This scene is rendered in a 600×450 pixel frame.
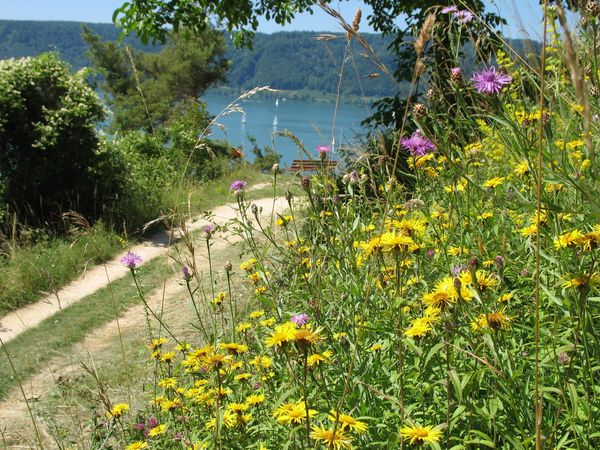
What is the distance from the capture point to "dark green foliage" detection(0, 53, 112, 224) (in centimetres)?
835

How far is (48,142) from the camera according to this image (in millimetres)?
8438

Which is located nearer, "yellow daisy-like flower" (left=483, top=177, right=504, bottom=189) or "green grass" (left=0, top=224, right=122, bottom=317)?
"yellow daisy-like flower" (left=483, top=177, right=504, bottom=189)

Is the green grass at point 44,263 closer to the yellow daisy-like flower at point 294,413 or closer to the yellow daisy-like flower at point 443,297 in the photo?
the yellow daisy-like flower at point 294,413

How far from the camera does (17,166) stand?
8.39m

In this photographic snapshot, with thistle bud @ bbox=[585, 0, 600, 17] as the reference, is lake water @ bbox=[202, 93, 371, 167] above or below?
below

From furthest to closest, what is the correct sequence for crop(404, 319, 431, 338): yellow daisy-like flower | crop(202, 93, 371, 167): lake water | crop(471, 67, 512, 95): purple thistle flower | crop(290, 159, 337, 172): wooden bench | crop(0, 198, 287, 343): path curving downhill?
crop(0, 198, 287, 343): path curving downhill, crop(202, 93, 371, 167): lake water, crop(290, 159, 337, 172): wooden bench, crop(471, 67, 512, 95): purple thistle flower, crop(404, 319, 431, 338): yellow daisy-like flower

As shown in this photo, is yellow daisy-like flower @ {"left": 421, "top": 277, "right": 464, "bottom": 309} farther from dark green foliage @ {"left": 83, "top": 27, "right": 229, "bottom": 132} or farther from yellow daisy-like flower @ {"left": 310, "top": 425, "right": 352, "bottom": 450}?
dark green foliage @ {"left": 83, "top": 27, "right": 229, "bottom": 132}

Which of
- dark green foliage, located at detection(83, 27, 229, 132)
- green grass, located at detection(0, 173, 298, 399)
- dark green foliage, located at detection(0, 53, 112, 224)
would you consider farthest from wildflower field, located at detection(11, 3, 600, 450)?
dark green foliage, located at detection(83, 27, 229, 132)

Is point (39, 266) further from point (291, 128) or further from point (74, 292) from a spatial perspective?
point (291, 128)

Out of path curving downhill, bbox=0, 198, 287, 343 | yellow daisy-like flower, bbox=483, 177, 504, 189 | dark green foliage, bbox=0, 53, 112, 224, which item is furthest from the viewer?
dark green foliage, bbox=0, 53, 112, 224

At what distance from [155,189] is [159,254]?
2.40 meters

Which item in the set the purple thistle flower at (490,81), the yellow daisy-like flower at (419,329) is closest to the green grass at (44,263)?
the purple thistle flower at (490,81)

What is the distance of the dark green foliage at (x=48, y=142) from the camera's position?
27.4 ft

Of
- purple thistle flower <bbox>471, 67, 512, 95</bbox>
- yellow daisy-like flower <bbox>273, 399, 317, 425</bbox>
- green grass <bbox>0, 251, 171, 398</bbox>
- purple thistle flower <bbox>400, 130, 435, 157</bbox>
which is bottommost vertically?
green grass <bbox>0, 251, 171, 398</bbox>
